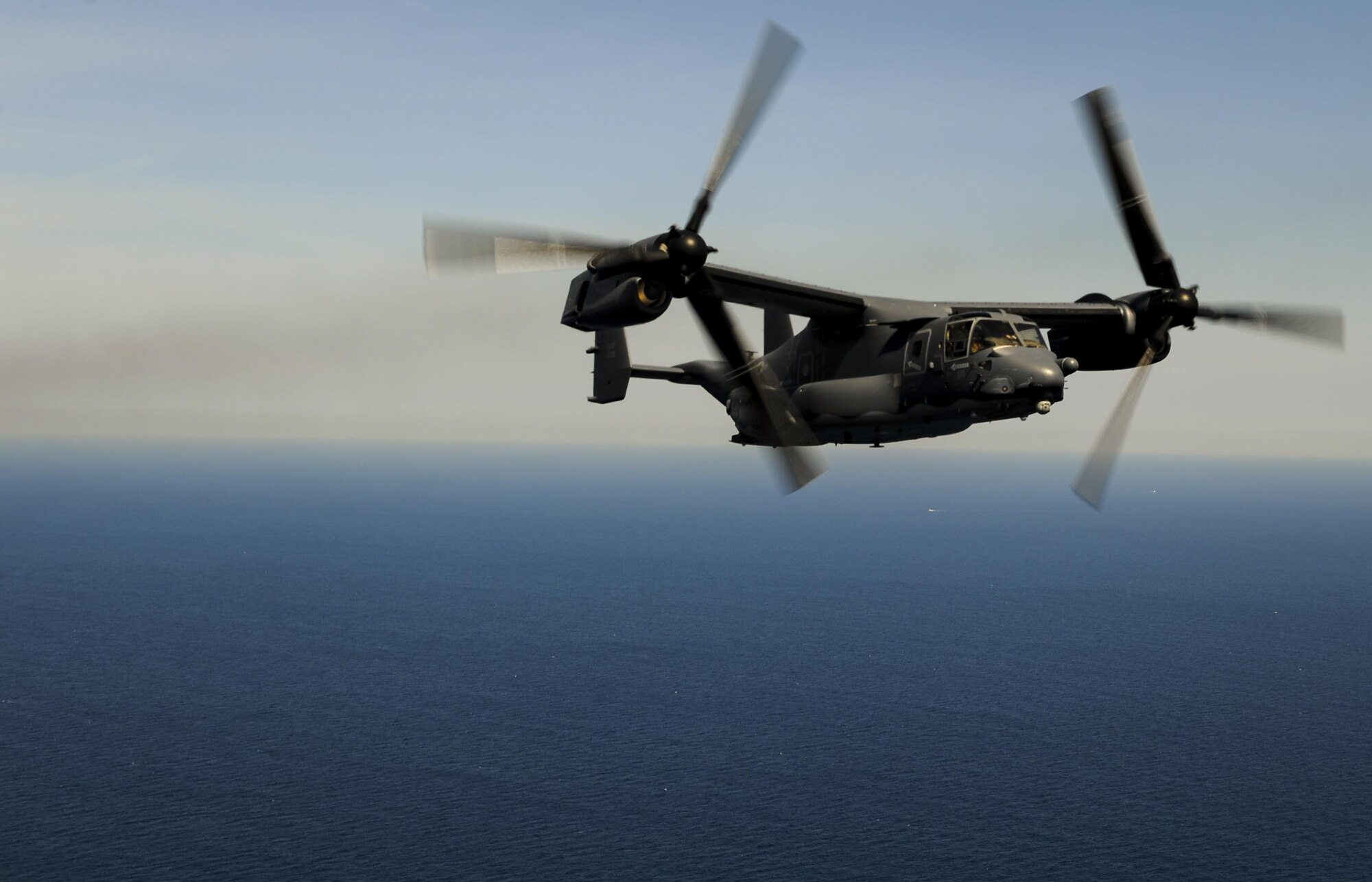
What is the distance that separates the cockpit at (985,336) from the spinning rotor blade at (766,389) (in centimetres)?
652

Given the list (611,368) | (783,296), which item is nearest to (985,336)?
(783,296)

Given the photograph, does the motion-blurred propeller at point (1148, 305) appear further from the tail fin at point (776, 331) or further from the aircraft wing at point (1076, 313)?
the tail fin at point (776, 331)

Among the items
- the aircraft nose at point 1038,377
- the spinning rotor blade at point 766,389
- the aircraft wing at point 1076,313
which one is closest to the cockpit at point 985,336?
the aircraft nose at point 1038,377

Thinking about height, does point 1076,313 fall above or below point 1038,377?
above

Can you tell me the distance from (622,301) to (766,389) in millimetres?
9936

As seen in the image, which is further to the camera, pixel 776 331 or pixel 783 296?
pixel 776 331

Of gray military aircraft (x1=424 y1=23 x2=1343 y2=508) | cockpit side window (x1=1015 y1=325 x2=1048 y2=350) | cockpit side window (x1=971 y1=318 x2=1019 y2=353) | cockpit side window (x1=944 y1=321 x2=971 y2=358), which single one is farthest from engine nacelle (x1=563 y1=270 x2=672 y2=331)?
cockpit side window (x1=1015 y1=325 x2=1048 y2=350)

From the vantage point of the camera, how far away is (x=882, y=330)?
3953 centimetres

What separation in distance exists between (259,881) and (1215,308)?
143 m

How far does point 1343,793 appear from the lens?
176m

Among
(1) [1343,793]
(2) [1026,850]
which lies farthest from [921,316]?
(1) [1343,793]

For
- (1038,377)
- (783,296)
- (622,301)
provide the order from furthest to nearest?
(783,296) → (1038,377) → (622,301)

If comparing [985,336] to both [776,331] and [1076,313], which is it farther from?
[776,331]

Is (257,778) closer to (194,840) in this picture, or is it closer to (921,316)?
(194,840)
